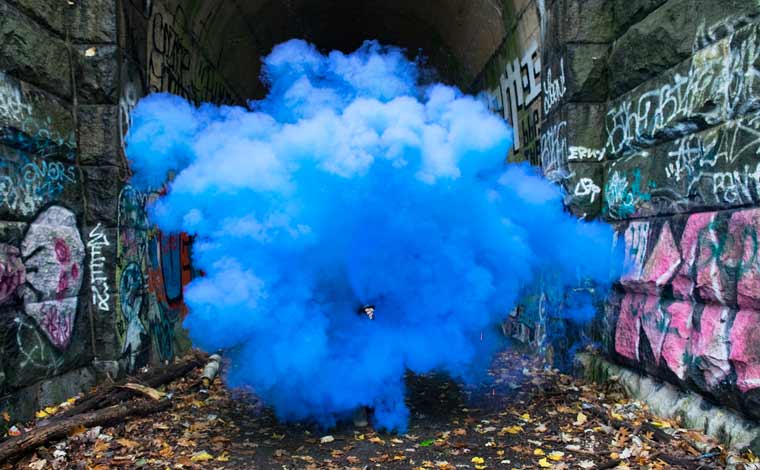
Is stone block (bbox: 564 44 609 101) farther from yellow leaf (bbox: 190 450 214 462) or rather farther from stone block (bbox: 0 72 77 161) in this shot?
stone block (bbox: 0 72 77 161)

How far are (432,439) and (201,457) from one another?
1819 mm

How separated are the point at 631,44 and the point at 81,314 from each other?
6121mm

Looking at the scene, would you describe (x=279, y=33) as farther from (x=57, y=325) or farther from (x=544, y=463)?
→ (x=544, y=463)

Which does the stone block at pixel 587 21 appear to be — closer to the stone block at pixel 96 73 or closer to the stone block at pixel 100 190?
the stone block at pixel 96 73

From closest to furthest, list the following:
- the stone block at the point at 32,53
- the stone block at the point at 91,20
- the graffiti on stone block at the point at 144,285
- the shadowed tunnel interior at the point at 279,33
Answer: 1. the stone block at the point at 32,53
2. the stone block at the point at 91,20
3. the graffiti on stone block at the point at 144,285
4. the shadowed tunnel interior at the point at 279,33

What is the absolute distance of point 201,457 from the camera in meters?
4.32

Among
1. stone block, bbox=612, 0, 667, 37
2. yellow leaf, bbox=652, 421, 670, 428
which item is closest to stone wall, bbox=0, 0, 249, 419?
yellow leaf, bbox=652, 421, 670, 428

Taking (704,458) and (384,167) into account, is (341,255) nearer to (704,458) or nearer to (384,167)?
(384,167)

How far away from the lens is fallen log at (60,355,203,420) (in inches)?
200

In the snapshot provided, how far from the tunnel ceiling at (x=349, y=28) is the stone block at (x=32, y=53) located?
8.08 feet

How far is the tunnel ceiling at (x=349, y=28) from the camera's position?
8.81m

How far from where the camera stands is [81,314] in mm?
5766

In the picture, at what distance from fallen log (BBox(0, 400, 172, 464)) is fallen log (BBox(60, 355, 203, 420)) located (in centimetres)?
20

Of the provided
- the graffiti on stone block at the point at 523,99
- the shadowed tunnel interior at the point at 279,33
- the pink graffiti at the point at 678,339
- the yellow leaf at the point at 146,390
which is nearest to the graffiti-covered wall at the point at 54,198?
the yellow leaf at the point at 146,390
